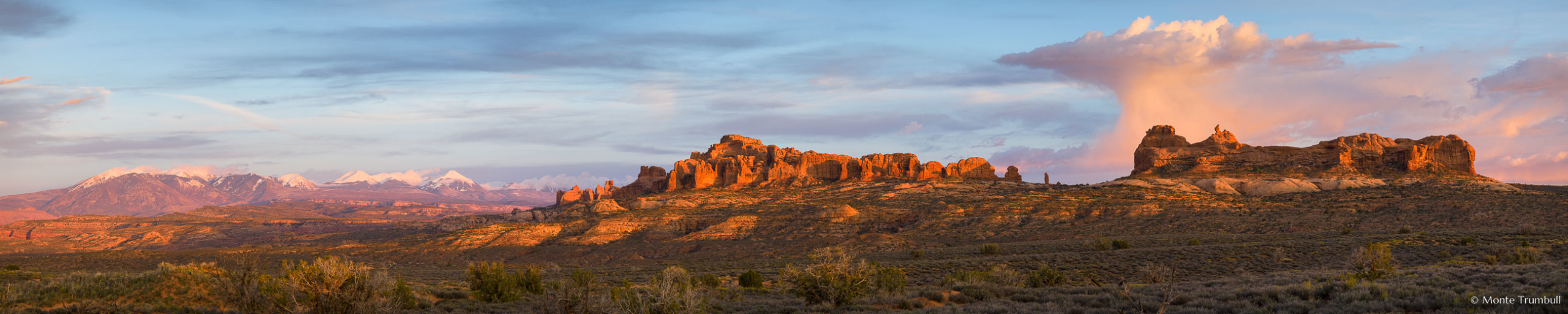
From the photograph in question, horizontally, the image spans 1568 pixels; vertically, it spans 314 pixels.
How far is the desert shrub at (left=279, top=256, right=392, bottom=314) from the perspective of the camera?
58.7 feet

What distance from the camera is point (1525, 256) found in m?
34.2

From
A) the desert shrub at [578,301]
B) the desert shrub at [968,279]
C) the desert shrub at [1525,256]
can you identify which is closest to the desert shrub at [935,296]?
the desert shrub at [968,279]

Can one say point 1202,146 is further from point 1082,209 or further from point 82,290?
point 82,290

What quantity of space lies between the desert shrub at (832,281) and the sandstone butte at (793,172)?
103709mm

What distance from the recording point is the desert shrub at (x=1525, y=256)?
3377cm

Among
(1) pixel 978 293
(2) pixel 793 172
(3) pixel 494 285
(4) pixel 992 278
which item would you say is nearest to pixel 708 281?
(3) pixel 494 285

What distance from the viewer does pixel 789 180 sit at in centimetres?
13188

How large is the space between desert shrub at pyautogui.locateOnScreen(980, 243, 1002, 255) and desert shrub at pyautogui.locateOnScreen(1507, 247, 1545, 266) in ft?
87.9

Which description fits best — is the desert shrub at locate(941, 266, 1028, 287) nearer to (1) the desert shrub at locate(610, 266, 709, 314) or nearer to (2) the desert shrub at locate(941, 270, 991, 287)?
(2) the desert shrub at locate(941, 270, 991, 287)

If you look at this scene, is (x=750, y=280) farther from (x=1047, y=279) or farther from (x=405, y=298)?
(x=405, y=298)

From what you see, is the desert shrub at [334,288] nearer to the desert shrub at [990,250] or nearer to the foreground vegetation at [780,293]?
the foreground vegetation at [780,293]

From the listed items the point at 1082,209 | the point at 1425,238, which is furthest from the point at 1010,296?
the point at 1082,209

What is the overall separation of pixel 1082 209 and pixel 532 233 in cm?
6508

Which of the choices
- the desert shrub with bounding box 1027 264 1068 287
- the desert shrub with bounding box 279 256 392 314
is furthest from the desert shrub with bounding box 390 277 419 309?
the desert shrub with bounding box 1027 264 1068 287
